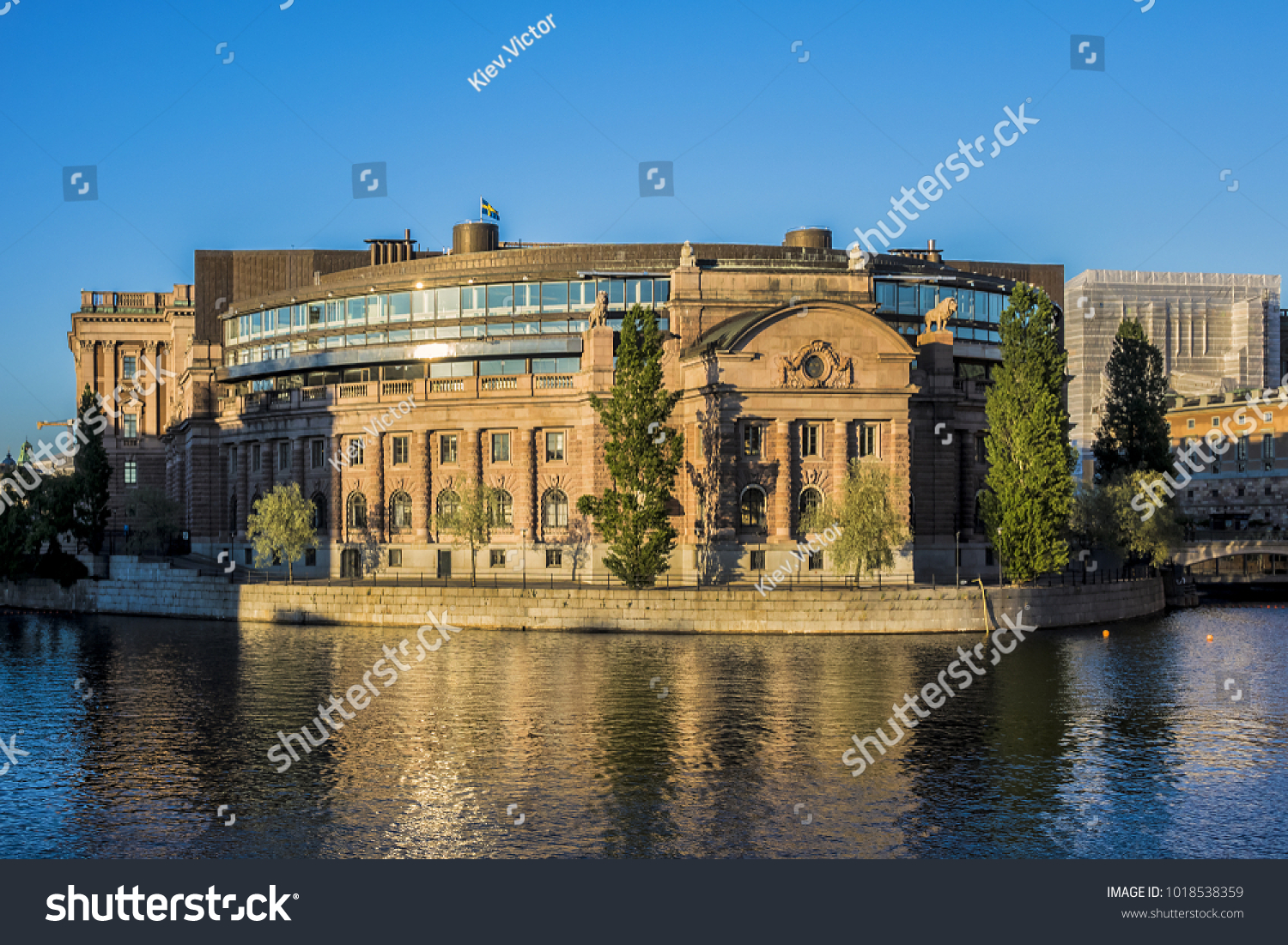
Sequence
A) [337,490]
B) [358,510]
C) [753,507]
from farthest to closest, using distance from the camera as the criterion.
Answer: [337,490], [358,510], [753,507]

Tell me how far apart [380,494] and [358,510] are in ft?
9.02

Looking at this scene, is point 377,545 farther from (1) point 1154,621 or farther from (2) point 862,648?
(1) point 1154,621

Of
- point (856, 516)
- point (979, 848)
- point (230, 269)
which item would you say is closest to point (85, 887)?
point (979, 848)

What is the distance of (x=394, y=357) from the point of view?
99062mm

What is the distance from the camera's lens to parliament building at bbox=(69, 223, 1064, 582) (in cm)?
7888

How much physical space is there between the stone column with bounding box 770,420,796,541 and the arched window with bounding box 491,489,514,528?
2001cm

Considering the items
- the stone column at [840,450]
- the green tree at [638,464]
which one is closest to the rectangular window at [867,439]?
the stone column at [840,450]

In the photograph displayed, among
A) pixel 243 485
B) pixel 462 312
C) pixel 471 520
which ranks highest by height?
pixel 462 312

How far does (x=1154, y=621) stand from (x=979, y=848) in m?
57.8

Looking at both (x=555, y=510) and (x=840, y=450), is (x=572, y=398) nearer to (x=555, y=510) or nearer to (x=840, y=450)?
(x=555, y=510)

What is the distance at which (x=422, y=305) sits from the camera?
98.9 meters

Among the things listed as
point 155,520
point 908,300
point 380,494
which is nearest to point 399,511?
point 380,494

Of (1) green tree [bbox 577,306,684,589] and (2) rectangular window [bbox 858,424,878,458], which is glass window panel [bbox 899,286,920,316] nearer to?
(2) rectangular window [bbox 858,424,878,458]

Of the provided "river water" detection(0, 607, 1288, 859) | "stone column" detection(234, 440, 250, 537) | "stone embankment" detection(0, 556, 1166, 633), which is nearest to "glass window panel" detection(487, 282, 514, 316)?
"stone column" detection(234, 440, 250, 537)
